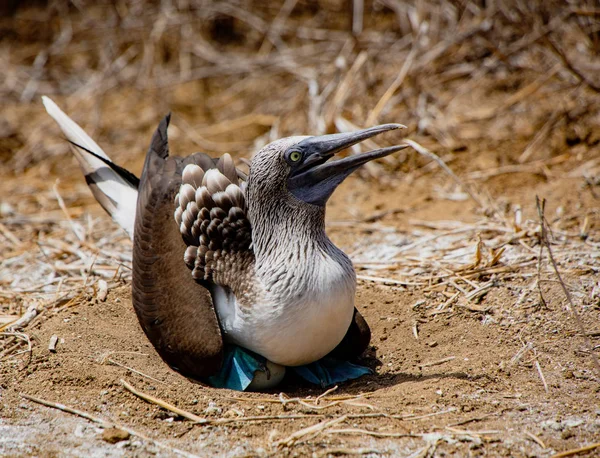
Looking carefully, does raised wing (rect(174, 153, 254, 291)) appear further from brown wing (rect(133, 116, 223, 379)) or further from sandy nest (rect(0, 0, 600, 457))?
sandy nest (rect(0, 0, 600, 457))

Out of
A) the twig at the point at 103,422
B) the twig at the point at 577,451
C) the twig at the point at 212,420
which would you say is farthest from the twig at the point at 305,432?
the twig at the point at 577,451

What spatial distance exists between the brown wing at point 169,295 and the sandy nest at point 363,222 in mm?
158

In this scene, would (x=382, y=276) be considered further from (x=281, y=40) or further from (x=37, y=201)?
(x=281, y=40)

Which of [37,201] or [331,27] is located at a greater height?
[331,27]

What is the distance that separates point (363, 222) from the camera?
571 centimetres

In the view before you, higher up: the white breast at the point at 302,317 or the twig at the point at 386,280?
the white breast at the point at 302,317

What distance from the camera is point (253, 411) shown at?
329 centimetres

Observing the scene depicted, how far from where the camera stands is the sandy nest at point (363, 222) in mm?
3141

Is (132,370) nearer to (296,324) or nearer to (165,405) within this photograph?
(165,405)

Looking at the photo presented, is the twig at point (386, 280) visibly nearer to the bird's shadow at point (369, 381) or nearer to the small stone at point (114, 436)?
the bird's shadow at point (369, 381)

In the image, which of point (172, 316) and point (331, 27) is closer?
point (172, 316)

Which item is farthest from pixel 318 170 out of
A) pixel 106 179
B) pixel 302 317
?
pixel 106 179

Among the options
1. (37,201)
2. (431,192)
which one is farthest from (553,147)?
(37,201)

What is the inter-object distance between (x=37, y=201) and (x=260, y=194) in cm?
404
